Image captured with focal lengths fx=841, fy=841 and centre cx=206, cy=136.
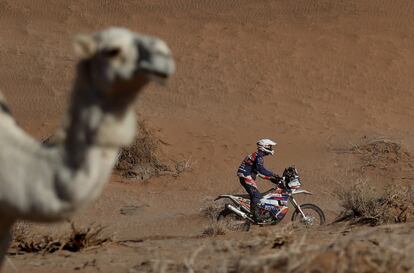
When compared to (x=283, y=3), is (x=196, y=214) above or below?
below

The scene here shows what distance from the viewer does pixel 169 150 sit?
21.5 m

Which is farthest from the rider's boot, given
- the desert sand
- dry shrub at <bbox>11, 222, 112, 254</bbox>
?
dry shrub at <bbox>11, 222, 112, 254</bbox>

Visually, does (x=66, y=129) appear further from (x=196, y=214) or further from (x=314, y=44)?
(x=314, y=44)

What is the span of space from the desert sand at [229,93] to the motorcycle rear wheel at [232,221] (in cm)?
67

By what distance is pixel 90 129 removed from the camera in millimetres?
4074

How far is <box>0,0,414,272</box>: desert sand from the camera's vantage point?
1741cm

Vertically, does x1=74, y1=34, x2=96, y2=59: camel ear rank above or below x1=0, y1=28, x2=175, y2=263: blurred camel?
above

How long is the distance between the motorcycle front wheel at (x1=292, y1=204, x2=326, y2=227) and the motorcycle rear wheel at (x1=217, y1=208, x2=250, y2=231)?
0.78m

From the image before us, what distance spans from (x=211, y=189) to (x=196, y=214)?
3.16 m

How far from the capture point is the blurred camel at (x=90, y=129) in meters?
4.04

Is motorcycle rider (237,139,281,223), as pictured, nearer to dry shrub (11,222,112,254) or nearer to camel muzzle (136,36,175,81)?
Result: dry shrub (11,222,112,254)

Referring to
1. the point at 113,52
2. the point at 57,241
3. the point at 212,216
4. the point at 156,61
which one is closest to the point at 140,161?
the point at 212,216

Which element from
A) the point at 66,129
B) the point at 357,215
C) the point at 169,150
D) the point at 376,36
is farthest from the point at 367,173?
the point at 66,129

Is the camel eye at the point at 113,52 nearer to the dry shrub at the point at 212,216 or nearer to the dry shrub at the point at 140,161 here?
the dry shrub at the point at 212,216
